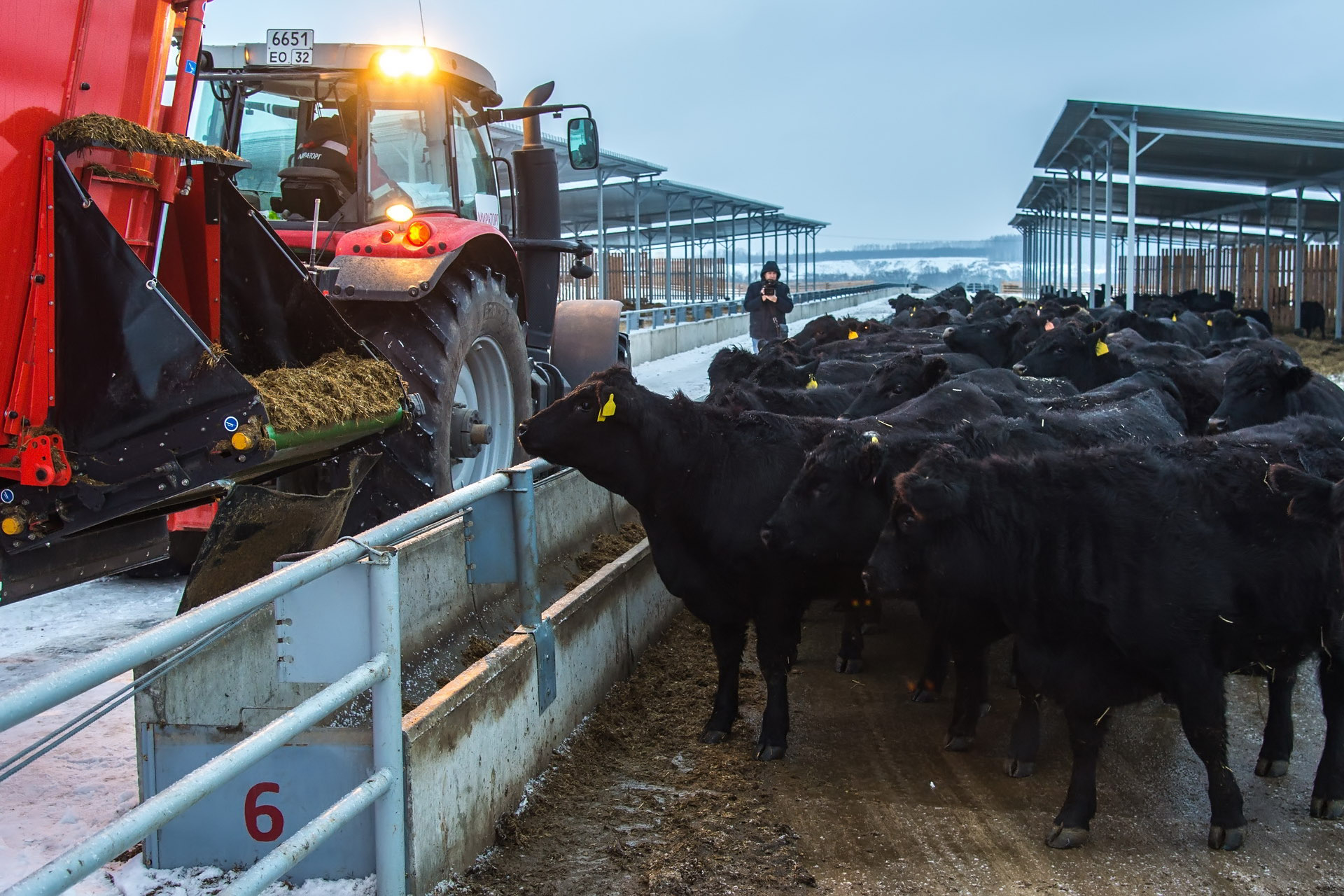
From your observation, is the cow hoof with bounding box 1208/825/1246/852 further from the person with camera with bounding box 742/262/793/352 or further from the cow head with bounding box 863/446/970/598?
the person with camera with bounding box 742/262/793/352

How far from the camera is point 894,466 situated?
5.44m

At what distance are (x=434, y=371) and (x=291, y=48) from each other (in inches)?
99.3

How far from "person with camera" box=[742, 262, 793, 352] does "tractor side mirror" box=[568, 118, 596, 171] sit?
1247 centimetres

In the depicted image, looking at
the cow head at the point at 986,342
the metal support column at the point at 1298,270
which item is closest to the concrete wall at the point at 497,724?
the cow head at the point at 986,342

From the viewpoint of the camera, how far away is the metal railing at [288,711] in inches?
84.7

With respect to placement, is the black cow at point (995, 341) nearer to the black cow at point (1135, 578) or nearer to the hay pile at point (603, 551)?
the hay pile at point (603, 551)

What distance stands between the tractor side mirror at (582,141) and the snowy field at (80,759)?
362 cm

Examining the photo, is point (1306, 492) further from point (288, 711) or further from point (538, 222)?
point (538, 222)

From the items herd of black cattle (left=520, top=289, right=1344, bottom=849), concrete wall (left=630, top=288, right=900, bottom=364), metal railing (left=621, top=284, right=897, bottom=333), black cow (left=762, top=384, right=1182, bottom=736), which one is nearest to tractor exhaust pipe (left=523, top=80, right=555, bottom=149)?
herd of black cattle (left=520, top=289, right=1344, bottom=849)

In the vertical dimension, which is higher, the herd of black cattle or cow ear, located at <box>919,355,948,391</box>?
cow ear, located at <box>919,355,948,391</box>

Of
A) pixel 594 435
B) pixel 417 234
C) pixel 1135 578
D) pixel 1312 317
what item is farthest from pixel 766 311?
pixel 1312 317

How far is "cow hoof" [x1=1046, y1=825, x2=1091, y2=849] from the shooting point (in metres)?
4.13

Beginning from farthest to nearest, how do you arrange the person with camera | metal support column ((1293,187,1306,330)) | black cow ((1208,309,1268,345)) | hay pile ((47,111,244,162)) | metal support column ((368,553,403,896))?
metal support column ((1293,187,1306,330)), the person with camera, black cow ((1208,309,1268,345)), hay pile ((47,111,244,162)), metal support column ((368,553,403,896))

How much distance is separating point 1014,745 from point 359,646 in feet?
8.95
